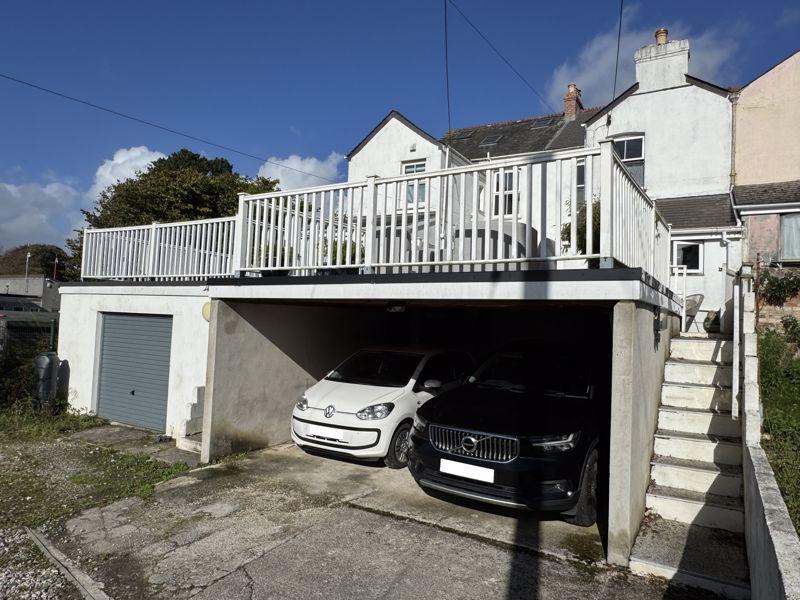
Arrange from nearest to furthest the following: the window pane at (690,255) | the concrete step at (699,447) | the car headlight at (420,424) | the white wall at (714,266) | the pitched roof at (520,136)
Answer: the concrete step at (699,447), the car headlight at (420,424), the white wall at (714,266), the window pane at (690,255), the pitched roof at (520,136)

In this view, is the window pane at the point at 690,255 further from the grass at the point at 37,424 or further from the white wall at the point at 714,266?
the grass at the point at 37,424

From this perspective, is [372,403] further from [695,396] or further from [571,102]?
[571,102]

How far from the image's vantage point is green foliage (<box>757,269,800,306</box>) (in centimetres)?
1012

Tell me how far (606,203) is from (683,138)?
11007 millimetres

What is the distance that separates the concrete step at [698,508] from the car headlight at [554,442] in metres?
1.04

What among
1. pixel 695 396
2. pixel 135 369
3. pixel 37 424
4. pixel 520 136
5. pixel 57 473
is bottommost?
pixel 57 473

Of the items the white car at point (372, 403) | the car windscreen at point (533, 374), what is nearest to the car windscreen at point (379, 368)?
the white car at point (372, 403)

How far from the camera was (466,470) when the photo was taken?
14.9 feet

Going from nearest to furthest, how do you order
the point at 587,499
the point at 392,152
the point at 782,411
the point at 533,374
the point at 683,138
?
the point at 587,499, the point at 533,374, the point at 782,411, the point at 683,138, the point at 392,152

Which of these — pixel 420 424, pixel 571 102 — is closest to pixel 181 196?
pixel 571 102

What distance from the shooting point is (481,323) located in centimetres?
1073

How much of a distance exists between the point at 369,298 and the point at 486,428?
1.99m

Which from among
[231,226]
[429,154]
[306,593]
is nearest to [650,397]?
[306,593]

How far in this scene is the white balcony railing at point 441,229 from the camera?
4398mm
